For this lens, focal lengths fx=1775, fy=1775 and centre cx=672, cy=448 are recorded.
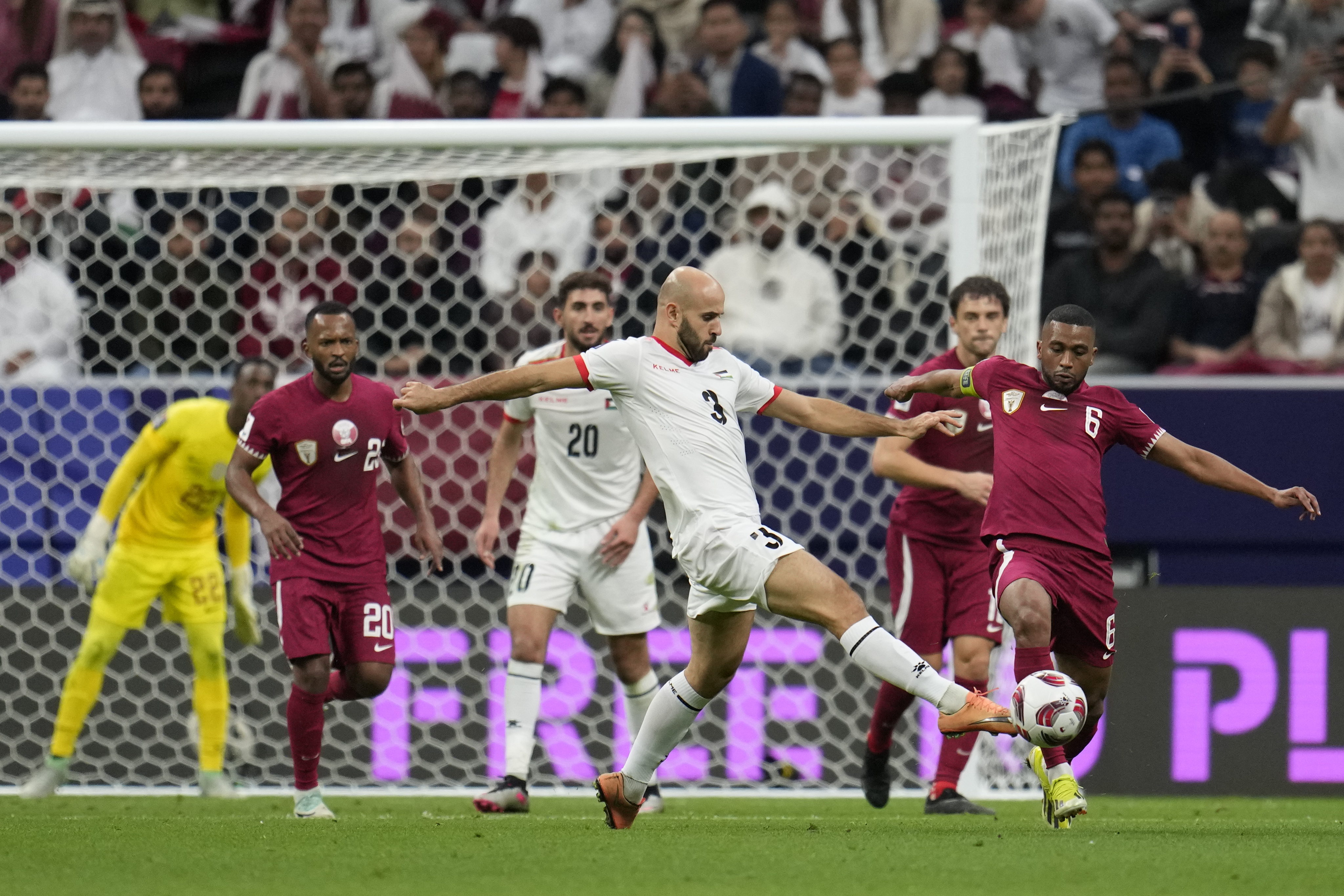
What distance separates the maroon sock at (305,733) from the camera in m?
7.13

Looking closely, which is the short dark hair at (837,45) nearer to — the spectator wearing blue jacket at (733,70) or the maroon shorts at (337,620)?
the spectator wearing blue jacket at (733,70)

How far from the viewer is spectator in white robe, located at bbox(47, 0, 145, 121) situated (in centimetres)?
1272

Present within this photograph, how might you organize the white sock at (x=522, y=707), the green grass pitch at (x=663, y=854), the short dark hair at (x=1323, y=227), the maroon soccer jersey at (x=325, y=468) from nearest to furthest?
1. the green grass pitch at (x=663, y=854)
2. the maroon soccer jersey at (x=325, y=468)
3. the white sock at (x=522, y=707)
4. the short dark hair at (x=1323, y=227)

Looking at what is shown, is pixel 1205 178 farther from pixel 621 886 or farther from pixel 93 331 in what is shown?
pixel 621 886

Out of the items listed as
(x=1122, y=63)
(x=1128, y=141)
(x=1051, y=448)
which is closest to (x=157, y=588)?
(x=1051, y=448)

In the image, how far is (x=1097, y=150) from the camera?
1155 cm

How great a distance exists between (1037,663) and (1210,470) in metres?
1.01

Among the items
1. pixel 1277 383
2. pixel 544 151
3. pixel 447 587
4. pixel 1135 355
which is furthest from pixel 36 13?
pixel 1277 383

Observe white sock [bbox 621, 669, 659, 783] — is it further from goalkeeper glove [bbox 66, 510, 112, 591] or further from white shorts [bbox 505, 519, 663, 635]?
goalkeeper glove [bbox 66, 510, 112, 591]

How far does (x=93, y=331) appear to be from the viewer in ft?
Answer: 32.4

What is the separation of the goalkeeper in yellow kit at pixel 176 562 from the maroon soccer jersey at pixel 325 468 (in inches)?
48.2

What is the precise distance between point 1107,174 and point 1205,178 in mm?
813

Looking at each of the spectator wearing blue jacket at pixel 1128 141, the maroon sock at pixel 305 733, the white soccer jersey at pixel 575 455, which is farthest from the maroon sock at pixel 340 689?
the spectator wearing blue jacket at pixel 1128 141

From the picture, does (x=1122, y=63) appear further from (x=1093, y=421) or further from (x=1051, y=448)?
(x=1051, y=448)
